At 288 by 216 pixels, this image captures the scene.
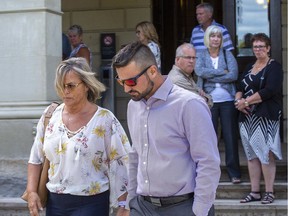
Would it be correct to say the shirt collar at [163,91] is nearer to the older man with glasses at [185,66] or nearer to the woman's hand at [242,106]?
the older man with glasses at [185,66]

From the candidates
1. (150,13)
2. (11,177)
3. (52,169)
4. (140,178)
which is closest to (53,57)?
(11,177)

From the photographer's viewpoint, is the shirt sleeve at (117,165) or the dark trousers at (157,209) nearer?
the dark trousers at (157,209)

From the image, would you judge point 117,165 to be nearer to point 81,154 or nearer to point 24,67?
point 81,154

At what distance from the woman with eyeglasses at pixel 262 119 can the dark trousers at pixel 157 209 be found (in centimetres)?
358

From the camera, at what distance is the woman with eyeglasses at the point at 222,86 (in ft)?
25.6

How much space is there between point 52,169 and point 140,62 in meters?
1.22

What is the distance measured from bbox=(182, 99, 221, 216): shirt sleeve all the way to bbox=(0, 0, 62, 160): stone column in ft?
15.8

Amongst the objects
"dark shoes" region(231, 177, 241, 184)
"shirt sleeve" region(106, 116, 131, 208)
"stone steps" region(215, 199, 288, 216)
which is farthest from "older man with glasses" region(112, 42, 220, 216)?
"dark shoes" region(231, 177, 241, 184)

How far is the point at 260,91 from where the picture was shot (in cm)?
735

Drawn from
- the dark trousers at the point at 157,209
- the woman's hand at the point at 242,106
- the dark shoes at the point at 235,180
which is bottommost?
the dark shoes at the point at 235,180

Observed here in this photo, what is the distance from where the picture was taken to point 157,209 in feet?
12.5

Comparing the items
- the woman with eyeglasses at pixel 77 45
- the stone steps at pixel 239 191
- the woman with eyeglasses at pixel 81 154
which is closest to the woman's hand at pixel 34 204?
the woman with eyeglasses at pixel 81 154

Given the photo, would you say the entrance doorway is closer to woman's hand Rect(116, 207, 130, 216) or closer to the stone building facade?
the stone building facade

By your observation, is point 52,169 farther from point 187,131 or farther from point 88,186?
point 187,131
